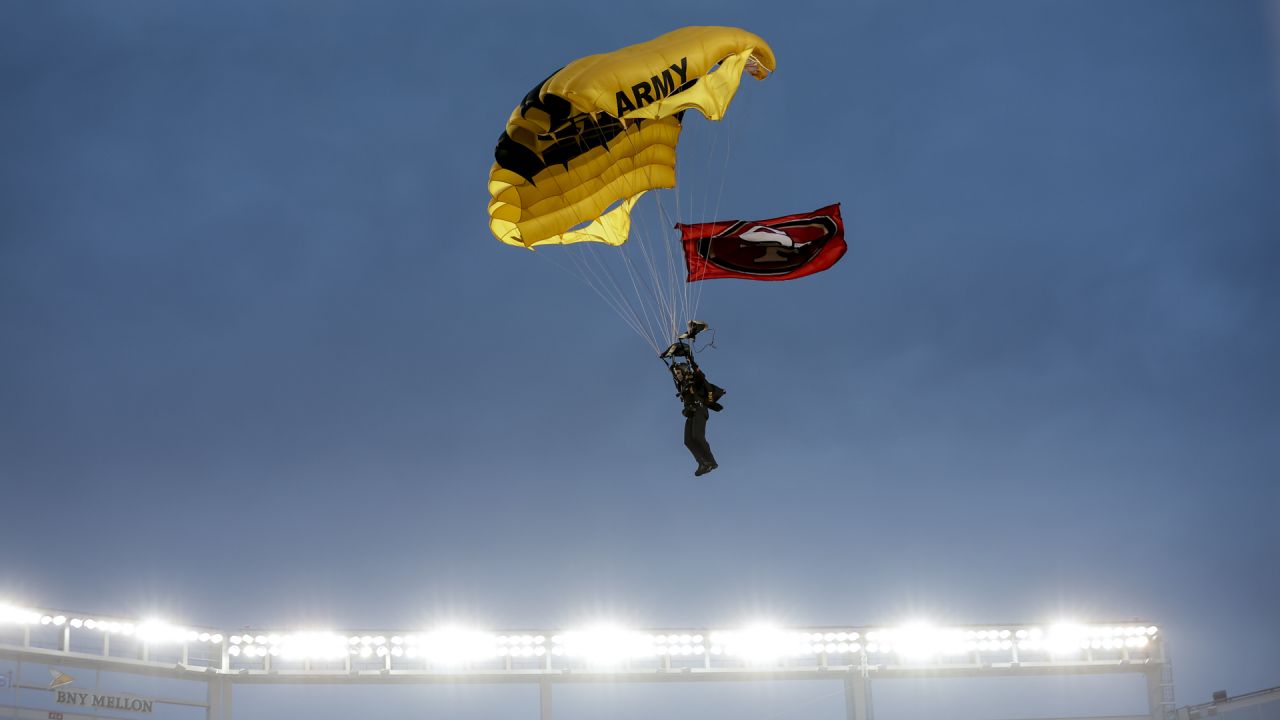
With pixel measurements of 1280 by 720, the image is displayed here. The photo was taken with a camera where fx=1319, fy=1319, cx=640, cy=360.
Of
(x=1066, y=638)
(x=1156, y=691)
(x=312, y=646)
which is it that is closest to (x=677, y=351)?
(x=312, y=646)

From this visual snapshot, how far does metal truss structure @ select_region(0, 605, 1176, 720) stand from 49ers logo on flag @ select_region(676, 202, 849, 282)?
41.0 ft

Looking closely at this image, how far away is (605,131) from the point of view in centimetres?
1970

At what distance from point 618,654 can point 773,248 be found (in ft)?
45.1

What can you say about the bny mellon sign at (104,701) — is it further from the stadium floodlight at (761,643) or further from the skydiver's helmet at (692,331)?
the skydiver's helmet at (692,331)

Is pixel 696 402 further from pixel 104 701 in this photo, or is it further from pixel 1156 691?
pixel 1156 691

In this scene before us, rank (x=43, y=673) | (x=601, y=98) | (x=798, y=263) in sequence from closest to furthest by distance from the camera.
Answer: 1. (x=601, y=98)
2. (x=798, y=263)
3. (x=43, y=673)

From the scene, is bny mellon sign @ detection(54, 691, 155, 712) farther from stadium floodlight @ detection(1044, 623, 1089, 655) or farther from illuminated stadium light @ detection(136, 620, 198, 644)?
stadium floodlight @ detection(1044, 623, 1089, 655)

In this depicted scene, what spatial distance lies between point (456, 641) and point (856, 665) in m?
9.83

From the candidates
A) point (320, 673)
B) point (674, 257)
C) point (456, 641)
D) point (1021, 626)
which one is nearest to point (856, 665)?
point (1021, 626)

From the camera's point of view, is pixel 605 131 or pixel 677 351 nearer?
pixel 677 351

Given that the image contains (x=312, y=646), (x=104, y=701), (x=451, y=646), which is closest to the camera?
(x=104, y=701)

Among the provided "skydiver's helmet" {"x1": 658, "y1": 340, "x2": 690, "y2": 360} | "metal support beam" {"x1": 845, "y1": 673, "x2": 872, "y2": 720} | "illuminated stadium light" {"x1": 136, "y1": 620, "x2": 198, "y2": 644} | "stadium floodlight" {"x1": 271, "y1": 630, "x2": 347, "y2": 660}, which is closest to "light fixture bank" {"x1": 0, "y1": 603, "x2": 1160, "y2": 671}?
"stadium floodlight" {"x1": 271, "y1": 630, "x2": 347, "y2": 660}

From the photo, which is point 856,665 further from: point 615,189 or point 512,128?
point 512,128

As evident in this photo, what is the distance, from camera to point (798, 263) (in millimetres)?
22141
